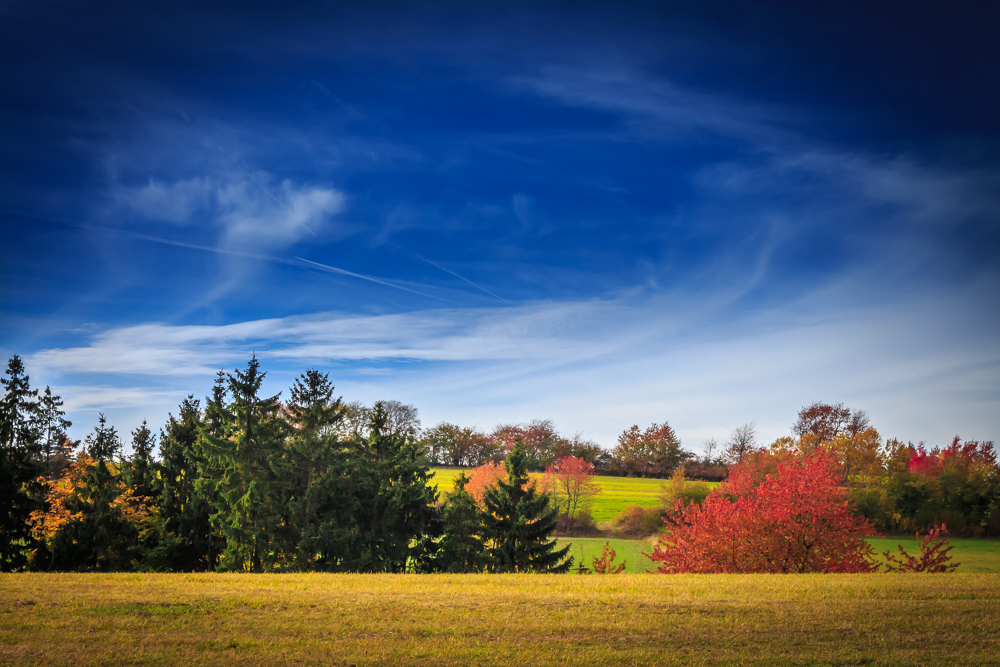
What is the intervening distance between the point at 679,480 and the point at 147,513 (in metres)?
43.7

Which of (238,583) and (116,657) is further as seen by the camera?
(238,583)

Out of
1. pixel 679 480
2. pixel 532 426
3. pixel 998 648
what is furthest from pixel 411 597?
pixel 532 426

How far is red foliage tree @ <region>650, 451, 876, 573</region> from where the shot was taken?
21.7 m

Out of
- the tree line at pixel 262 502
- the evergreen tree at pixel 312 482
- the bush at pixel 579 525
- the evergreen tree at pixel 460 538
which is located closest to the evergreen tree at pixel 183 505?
the tree line at pixel 262 502

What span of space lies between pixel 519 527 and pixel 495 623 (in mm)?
23083

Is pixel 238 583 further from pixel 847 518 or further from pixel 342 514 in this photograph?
pixel 847 518

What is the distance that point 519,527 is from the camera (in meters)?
32.6

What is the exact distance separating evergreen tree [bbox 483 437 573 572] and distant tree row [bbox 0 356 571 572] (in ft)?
0.21

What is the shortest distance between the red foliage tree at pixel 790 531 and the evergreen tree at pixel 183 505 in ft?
82.4

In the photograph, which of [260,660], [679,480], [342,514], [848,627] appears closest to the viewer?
[260,660]

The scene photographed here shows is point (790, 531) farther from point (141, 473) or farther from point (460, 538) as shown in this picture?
point (141, 473)

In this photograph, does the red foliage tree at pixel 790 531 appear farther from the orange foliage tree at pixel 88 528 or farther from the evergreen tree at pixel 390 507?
the orange foliage tree at pixel 88 528

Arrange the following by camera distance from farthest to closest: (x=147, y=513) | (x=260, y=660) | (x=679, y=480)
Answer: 1. (x=679, y=480)
2. (x=147, y=513)
3. (x=260, y=660)

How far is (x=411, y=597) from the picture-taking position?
12453 mm
